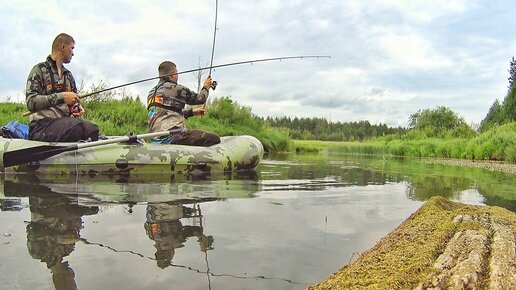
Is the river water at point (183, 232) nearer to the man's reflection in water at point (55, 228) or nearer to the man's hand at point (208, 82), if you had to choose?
the man's reflection in water at point (55, 228)

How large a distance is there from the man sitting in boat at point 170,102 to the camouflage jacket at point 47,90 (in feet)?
4.42

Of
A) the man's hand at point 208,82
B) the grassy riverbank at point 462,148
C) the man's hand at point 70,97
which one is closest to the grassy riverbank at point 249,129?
the grassy riverbank at point 462,148

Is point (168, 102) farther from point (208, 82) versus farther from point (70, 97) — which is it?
point (70, 97)

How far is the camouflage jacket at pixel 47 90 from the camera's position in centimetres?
547

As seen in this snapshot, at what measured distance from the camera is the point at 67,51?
572 centimetres

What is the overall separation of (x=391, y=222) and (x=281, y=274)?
167 centimetres

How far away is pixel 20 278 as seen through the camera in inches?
70.5

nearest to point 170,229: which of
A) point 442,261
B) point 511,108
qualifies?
point 442,261

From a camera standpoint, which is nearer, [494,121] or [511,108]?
[511,108]

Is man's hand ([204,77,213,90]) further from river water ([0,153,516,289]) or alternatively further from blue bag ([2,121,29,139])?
blue bag ([2,121,29,139])

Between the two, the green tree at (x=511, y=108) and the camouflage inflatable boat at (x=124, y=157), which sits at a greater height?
the green tree at (x=511, y=108)

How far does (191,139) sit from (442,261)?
5.81m

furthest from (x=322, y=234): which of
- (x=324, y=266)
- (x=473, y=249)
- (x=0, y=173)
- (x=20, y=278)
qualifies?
(x=0, y=173)

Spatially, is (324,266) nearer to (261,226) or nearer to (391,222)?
(261,226)
